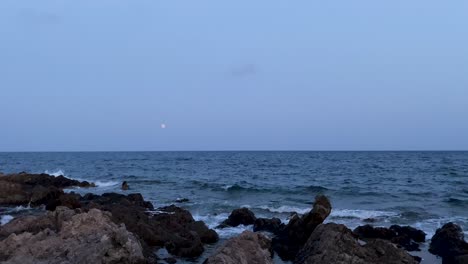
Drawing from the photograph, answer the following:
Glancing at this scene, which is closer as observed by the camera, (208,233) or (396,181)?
(208,233)

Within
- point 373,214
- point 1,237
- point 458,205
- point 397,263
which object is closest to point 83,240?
point 1,237

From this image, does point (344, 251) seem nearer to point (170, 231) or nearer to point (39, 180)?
point (170, 231)

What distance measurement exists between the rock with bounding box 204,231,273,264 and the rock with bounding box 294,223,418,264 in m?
1.18

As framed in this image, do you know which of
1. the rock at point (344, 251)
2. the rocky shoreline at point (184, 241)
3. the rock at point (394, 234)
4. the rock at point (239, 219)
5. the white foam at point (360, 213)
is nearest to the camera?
the rocky shoreline at point (184, 241)

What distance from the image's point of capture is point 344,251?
43.7 ft

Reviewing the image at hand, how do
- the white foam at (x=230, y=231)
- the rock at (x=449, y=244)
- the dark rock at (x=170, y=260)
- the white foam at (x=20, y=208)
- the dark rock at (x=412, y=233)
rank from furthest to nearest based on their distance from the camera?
the white foam at (x=20, y=208) → the white foam at (x=230, y=231) → the dark rock at (x=412, y=233) → the rock at (x=449, y=244) → the dark rock at (x=170, y=260)

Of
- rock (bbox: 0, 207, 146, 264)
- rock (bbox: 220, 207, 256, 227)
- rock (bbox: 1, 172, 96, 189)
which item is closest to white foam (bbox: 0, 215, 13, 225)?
rock (bbox: 0, 207, 146, 264)

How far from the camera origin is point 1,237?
591 inches

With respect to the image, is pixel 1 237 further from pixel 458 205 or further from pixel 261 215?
pixel 458 205

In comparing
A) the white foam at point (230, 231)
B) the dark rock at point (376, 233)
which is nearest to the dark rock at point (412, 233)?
the dark rock at point (376, 233)

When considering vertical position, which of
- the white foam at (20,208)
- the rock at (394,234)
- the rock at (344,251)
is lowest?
the white foam at (20,208)

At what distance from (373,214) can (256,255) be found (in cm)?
1574

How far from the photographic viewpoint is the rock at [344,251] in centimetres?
1320

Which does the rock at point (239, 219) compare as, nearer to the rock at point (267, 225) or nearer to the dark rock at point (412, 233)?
the rock at point (267, 225)
